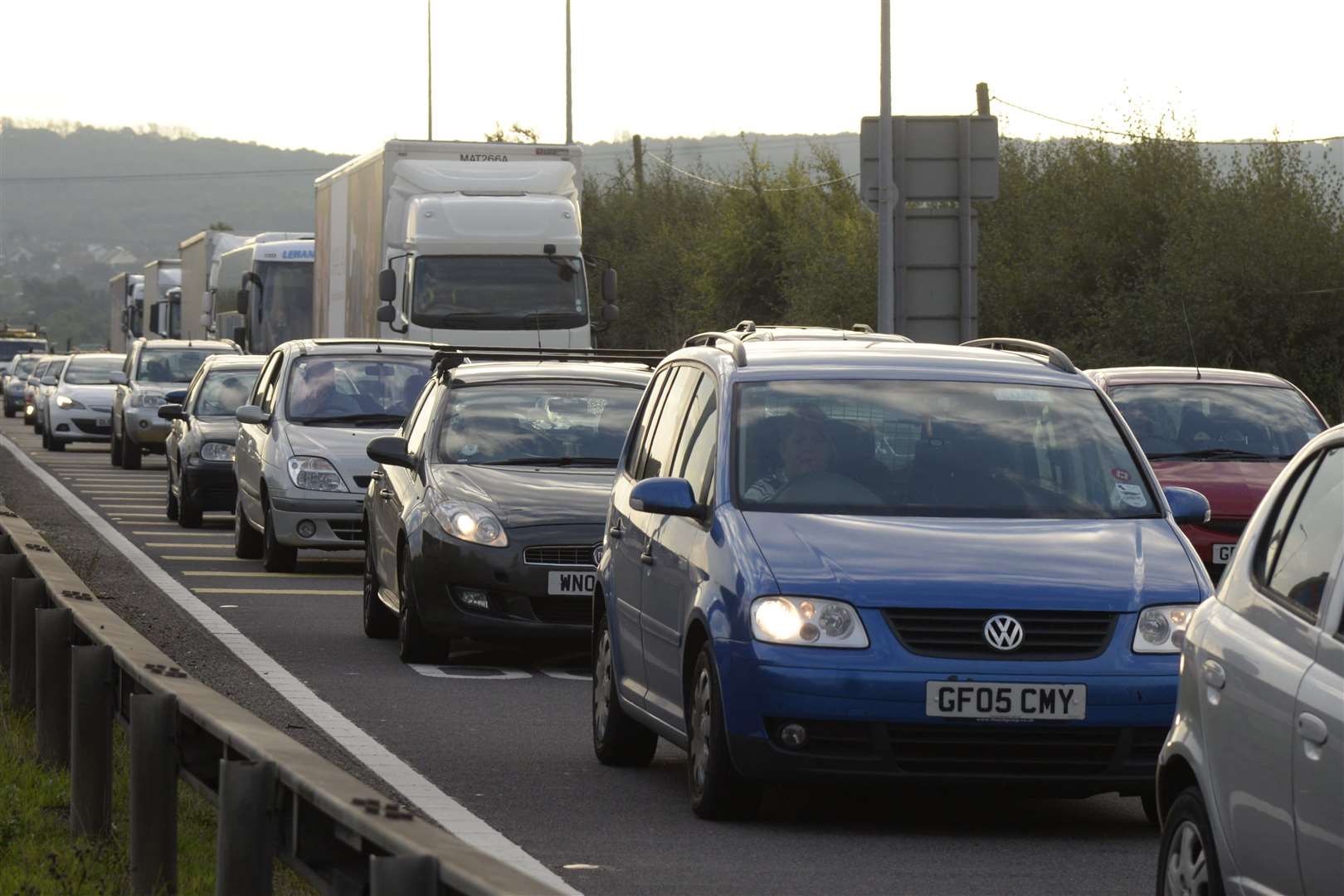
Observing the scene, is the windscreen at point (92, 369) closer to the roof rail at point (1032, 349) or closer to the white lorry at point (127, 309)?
the white lorry at point (127, 309)

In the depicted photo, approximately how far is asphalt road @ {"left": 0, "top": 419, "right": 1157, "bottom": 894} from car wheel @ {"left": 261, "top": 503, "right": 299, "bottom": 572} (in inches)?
161

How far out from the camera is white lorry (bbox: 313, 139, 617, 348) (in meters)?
28.7

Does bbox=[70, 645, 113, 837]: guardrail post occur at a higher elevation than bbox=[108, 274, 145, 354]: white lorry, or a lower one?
lower

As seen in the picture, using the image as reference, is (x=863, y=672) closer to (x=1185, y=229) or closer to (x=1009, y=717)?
(x=1009, y=717)

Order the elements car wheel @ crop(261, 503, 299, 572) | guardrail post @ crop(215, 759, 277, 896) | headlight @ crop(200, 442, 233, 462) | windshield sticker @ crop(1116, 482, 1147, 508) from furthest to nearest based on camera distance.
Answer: headlight @ crop(200, 442, 233, 462) → car wheel @ crop(261, 503, 299, 572) → windshield sticker @ crop(1116, 482, 1147, 508) → guardrail post @ crop(215, 759, 277, 896)

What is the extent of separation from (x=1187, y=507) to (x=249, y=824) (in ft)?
15.1

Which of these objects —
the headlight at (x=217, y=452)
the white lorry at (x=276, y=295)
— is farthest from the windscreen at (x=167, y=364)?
the headlight at (x=217, y=452)

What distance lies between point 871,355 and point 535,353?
6145 mm

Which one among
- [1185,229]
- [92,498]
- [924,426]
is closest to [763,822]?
[924,426]

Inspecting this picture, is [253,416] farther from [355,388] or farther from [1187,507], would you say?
[1187,507]

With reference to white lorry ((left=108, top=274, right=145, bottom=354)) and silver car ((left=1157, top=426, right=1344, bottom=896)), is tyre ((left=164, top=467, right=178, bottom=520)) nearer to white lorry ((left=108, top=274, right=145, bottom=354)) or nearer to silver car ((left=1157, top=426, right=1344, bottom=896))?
silver car ((left=1157, top=426, right=1344, bottom=896))

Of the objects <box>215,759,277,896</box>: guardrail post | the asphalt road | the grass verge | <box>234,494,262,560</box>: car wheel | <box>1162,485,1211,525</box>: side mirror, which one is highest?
<box>1162,485,1211,525</box>: side mirror

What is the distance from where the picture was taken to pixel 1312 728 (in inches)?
195

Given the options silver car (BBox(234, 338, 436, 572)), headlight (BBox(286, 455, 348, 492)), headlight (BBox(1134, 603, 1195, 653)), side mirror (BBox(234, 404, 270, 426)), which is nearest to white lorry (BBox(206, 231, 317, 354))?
silver car (BBox(234, 338, 436, 572))
